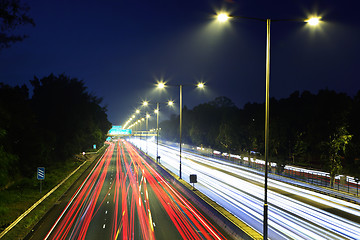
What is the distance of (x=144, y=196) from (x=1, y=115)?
13.0 m

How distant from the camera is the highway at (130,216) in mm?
17875

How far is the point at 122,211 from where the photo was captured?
23.3 m

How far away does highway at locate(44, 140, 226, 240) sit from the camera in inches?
704

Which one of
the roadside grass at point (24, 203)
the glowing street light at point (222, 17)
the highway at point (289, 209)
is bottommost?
the roadside grass at point (24, 203)

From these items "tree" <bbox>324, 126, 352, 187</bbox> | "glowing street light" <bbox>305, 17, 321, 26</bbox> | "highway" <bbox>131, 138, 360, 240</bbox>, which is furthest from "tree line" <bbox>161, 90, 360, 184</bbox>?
"glowing street light" <bbox>305, 17, 321, 26</bbox>

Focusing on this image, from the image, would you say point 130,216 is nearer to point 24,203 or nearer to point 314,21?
point 24,203

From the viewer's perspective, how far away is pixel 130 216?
21.8 meters

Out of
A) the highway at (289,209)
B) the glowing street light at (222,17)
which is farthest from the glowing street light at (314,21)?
the highway at (289,209)

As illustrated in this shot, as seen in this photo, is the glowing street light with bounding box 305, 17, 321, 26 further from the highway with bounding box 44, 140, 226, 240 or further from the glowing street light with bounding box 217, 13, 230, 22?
the highway with bounding box 44, 140, 226, 240

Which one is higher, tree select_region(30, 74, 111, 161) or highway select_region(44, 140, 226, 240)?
tree select_region(30, 74, 111, 161)

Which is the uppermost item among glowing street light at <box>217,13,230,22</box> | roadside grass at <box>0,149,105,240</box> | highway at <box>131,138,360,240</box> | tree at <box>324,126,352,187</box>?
glowing street light at <box>217,13,230,22</box>

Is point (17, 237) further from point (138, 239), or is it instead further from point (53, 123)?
point (53, 123)

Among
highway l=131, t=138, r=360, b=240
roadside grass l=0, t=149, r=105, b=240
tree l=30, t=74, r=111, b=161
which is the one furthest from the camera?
tree l=30, t=74, r=111, b=161

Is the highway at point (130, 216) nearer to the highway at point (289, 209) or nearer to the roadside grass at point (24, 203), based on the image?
the roadside grass at point (24, 203)
